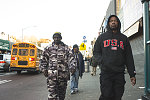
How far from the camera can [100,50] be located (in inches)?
140

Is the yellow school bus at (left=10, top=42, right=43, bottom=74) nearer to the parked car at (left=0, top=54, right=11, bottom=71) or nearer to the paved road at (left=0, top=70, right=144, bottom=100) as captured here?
the parked car at (left=0, top=54, right=11, bottom=71)

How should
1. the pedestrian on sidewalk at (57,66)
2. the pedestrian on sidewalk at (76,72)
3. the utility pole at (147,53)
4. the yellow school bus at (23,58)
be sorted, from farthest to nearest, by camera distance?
the yellow school bus at (23,58) < the pedestrian on sidewalk at (76,72) < the pedestrian on sidewalk at (57,66) < the utility pole at (147,53)

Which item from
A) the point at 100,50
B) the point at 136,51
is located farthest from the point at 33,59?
the point at 100,50

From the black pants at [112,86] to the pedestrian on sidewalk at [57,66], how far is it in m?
1.19

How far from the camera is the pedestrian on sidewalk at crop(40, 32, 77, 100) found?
4160mm

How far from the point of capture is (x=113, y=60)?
11.0 feet

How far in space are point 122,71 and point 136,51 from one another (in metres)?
12.4

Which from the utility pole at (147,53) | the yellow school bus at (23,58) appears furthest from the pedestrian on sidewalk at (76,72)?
the yellow school bus at (23,58)

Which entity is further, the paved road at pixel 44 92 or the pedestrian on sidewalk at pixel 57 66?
the paved road at pixel 44 92

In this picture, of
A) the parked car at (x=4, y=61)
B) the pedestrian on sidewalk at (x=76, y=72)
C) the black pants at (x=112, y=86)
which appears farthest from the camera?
the parked car at (x=4, y=61)

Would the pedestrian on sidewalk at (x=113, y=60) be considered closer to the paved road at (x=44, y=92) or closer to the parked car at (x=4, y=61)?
the paved road at (x=44, y=92)

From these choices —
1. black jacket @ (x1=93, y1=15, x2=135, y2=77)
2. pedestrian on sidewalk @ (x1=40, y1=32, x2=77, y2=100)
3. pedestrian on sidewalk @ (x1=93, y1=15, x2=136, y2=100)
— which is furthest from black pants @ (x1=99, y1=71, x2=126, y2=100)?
pedestrian on sidewalk @ (x1=40, y1=32, x2=77, y2=100)

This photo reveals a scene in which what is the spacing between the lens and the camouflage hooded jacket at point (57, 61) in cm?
420

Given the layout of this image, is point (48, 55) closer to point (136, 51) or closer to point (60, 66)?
point (60, 66)
